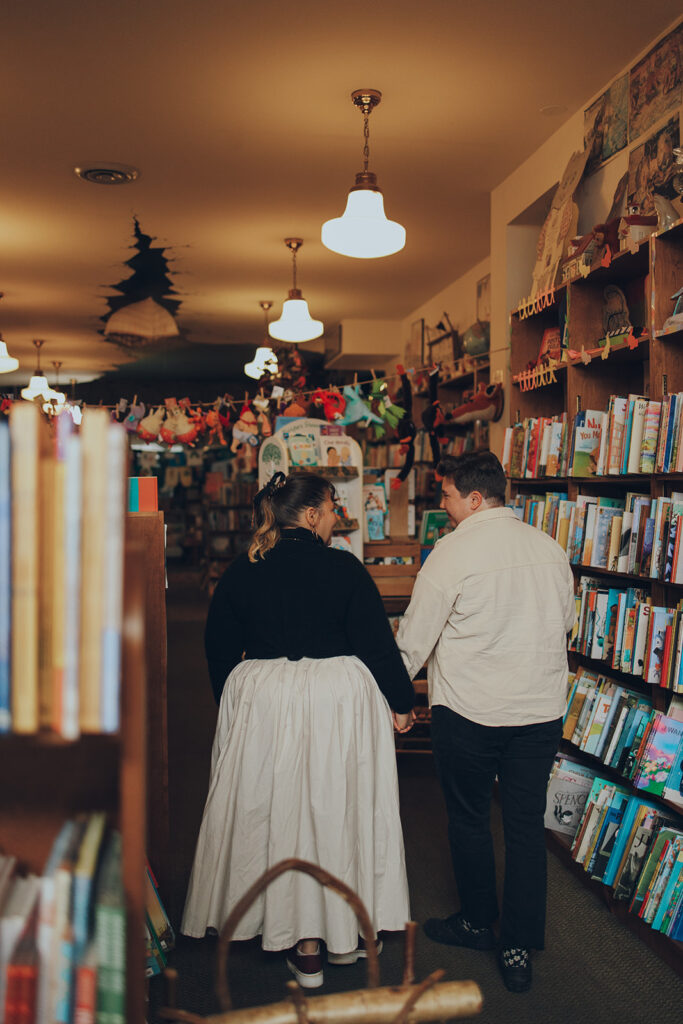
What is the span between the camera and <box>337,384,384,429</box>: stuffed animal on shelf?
4.57 meters

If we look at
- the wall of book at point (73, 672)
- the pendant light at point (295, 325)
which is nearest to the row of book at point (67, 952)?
the wall of book at point (73, 672)

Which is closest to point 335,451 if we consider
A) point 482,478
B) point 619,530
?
point 619,530

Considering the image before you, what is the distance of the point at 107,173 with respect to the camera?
488 centimetres

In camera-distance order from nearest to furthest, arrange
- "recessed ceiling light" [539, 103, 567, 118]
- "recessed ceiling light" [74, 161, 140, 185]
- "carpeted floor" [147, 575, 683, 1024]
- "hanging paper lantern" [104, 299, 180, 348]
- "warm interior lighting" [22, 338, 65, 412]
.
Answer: "carpeted floor" [147, 575, 683, 1024] < "recessed ceiling light" [539, 103, 567, 118] < "recessed ceiling light" [74, 161, 140, 185] < "warm interior lighting" [22, 338, 65, 412] < "hanging paper lantern" [104, 299, 180, 348]

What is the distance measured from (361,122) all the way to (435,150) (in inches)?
21.1

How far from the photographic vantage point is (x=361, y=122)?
421 centimetres

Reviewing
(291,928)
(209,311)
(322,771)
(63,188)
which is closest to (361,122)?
(63,188)

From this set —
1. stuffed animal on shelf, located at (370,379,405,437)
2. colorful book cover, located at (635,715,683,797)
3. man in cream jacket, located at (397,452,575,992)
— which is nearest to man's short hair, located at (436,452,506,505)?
man in cream jacket, located at (397,452,575,992)

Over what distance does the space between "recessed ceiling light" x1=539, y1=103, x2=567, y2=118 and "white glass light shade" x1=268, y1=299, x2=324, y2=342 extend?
217 centimetres

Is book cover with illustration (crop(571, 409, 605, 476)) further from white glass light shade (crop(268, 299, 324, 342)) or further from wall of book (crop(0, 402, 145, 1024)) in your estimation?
white glass light shade (crop(268, 299, 324, 342))

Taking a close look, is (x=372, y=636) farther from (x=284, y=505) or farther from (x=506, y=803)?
(x=506, y=803)

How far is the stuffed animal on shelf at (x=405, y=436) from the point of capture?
4535 mm

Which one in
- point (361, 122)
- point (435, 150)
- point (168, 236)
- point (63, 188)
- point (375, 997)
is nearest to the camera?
point (375, 997)

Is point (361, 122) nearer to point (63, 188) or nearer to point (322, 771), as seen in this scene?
point (63, 188)
